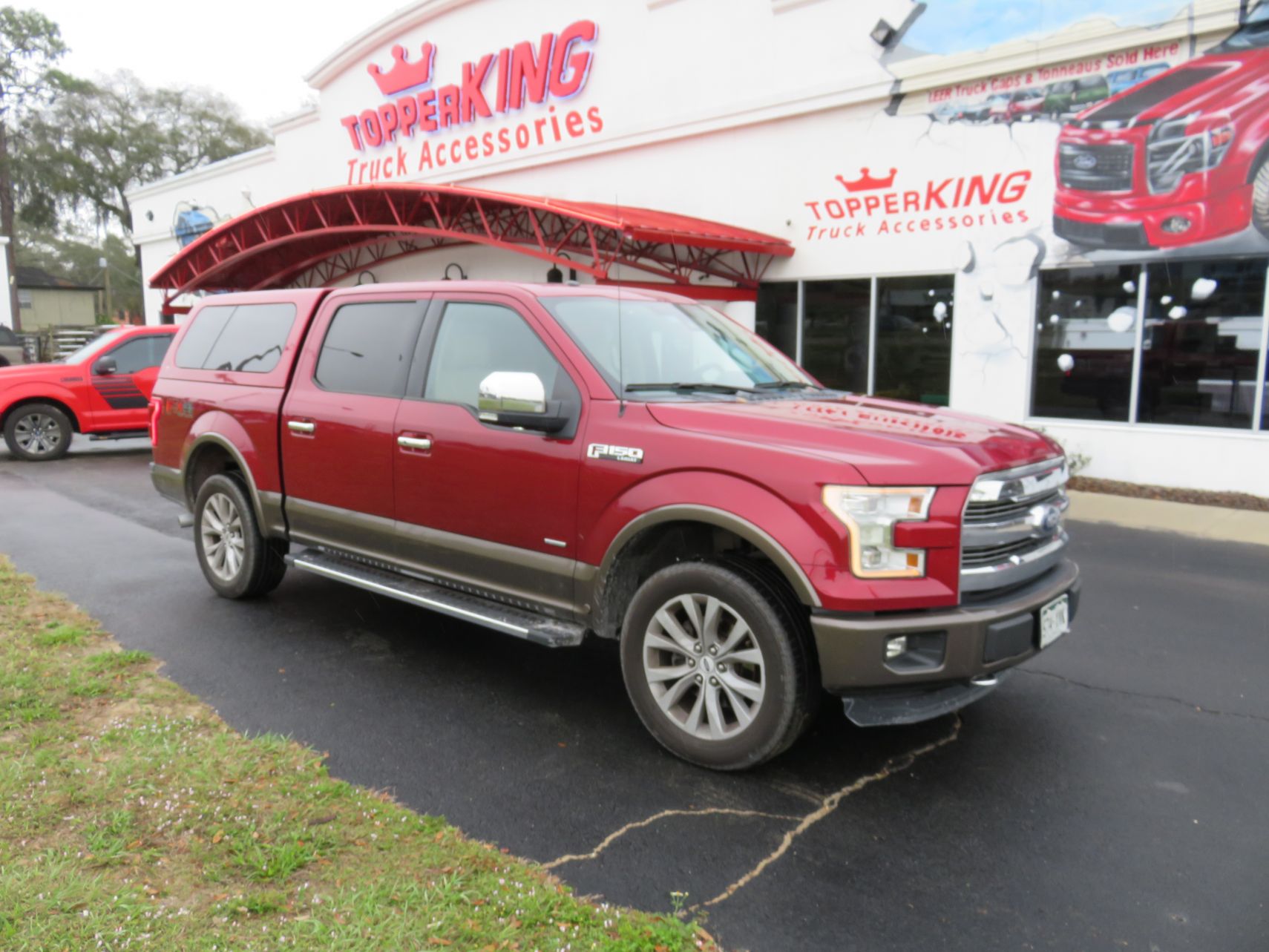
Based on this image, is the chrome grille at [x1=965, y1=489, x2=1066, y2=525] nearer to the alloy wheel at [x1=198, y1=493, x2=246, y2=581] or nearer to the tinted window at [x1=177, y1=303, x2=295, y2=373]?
the tinted window at [x1=177, y1=303, x2=295, y2=373]

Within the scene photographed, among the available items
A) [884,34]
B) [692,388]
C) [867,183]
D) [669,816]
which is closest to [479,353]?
[692,388]

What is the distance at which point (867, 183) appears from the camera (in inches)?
508

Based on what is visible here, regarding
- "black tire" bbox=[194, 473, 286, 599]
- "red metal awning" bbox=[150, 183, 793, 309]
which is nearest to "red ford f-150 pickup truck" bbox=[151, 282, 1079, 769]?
"black tire" bbox=[194, 473, 286, 599]

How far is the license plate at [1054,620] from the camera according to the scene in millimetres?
3637

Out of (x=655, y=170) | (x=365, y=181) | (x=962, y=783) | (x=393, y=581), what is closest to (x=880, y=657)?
(x=962, y=783)

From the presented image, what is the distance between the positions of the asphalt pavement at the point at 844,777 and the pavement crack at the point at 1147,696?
1cm

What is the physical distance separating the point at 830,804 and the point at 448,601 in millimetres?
2026

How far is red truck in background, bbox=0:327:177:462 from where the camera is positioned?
13102 millimetres

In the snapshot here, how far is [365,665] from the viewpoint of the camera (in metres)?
4.96

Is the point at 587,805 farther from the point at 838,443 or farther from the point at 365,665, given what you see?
the point at 365,665

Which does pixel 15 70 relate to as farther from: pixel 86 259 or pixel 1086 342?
pixel 1086 342

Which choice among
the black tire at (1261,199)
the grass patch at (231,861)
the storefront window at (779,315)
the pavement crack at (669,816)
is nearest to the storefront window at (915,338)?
the storefront window at (779,315)

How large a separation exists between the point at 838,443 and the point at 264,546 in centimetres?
400

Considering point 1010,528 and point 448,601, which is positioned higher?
point 1010,528
